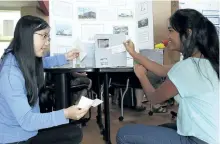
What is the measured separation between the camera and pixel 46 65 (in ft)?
5.81

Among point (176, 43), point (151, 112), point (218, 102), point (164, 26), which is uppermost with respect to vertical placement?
point (164, 26)

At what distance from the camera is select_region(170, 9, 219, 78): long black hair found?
99cm

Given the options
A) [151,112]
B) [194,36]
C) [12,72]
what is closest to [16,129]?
[12,72]

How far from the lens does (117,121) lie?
285 centimetres

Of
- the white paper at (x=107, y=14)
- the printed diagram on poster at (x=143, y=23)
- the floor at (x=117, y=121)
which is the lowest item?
the floor at (x=117, y=121)

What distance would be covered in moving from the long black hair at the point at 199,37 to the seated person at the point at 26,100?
0.53 metres

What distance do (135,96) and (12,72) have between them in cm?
268

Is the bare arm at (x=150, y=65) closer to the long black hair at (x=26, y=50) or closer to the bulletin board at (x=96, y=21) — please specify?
the bulletin board at (x=96, y=21)

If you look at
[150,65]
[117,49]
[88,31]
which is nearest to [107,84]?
[117,49]

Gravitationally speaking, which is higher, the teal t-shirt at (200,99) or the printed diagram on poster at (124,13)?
the printed diagram on poster at (124,13)

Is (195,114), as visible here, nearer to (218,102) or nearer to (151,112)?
(218,102)

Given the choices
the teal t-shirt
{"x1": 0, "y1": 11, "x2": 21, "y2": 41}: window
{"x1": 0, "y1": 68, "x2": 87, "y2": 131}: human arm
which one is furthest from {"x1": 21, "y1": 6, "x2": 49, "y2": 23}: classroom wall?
the teal t-shirt

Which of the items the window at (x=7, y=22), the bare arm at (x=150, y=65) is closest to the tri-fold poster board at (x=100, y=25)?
the bare arm at (x=150, y=65)

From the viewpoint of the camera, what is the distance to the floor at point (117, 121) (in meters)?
2.21
